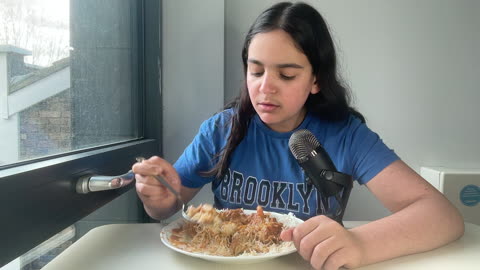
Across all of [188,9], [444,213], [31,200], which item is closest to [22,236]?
[31,200]

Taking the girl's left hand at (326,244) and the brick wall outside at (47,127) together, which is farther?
the brick wall outside at (47,127)

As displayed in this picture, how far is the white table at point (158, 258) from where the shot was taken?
71cm

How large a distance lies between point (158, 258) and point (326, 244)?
0.33 m

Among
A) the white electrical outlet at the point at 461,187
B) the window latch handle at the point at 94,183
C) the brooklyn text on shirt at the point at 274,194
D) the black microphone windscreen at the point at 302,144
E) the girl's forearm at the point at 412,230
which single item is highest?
the black microphone windscreen at the point at 302,144

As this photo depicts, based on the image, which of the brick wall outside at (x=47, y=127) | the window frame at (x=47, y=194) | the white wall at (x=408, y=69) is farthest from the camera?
the white wall at (x=408, y=69)

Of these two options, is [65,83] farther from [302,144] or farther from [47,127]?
[302,144]

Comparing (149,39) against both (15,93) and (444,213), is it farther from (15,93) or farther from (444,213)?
(444,213)

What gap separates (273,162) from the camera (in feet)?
3.97

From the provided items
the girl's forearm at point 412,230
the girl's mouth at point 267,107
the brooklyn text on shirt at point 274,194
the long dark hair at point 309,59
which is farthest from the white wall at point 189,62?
the girl's forearm at point 412,230

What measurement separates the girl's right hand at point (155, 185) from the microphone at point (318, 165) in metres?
0.33

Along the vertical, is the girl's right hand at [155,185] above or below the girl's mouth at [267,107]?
below

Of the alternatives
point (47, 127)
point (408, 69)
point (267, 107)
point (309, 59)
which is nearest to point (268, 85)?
point (267, 107)

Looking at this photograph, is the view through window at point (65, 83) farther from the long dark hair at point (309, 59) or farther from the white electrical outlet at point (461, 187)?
the white electrical outlet at point (461, 187)

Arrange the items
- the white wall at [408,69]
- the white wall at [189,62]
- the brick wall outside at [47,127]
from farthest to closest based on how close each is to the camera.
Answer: the white wall at [408,69] → the white wall at [189,62] → the brick wall outside at [47,127]
